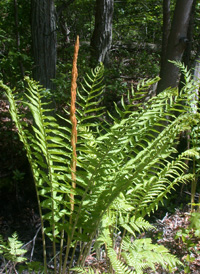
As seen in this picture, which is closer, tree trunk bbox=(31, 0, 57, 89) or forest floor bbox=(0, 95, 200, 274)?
forest floor bbox=(0, 95, 200, 274)

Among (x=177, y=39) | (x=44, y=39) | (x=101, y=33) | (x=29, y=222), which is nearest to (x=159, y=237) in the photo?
(x=29, y=222)

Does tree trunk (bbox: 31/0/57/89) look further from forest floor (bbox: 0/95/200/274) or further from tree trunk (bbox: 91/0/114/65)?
tree trunk (bbox: 91/0/114/65)

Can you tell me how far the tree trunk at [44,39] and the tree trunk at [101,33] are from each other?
5.29ft

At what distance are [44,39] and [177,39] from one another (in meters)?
1.43

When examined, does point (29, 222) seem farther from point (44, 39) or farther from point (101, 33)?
point (101, 33)

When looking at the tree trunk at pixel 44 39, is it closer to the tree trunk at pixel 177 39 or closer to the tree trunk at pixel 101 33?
the tree trunk at pixel 177 39

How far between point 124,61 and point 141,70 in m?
0.46

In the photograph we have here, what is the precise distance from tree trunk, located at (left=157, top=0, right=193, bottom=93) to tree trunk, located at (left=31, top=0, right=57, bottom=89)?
49.8 inches

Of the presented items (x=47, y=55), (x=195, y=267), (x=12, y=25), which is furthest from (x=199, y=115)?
(x=12, y=25)

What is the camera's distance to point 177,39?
2906 mm

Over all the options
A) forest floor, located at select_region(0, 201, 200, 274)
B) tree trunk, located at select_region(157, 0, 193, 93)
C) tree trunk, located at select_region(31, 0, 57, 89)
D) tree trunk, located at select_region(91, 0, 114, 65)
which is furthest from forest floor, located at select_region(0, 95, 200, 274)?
tree trunk, located at select_region(91, 0, 114, 65)

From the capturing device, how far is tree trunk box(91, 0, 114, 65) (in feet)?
14.7

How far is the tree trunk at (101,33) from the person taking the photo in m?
4.48

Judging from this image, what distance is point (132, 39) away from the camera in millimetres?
6969
